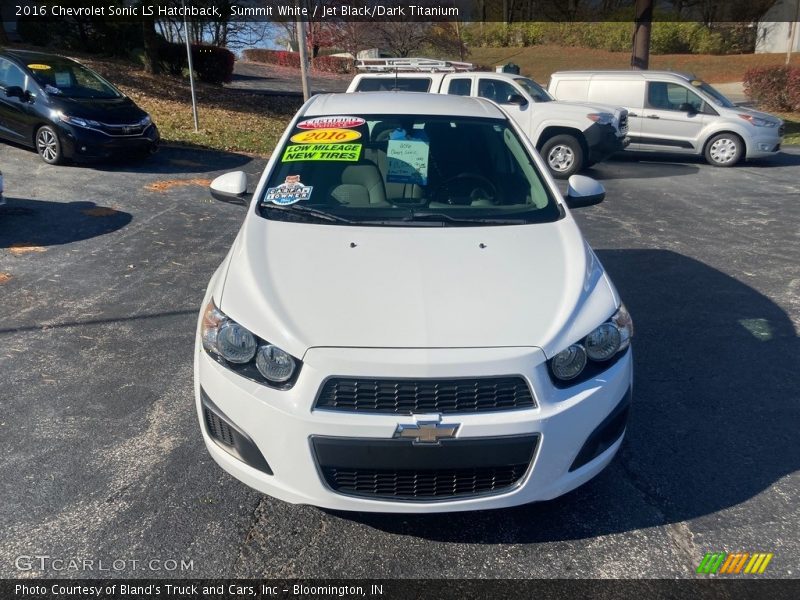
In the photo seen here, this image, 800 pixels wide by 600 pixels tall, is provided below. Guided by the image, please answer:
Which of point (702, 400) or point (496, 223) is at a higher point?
point (496, 223)

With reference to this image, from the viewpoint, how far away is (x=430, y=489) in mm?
2740

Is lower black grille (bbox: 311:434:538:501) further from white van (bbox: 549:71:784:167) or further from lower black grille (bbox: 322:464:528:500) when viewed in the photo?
white van (bbox: 549:71:784:167)

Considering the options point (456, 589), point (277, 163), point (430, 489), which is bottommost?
point (456, 589)

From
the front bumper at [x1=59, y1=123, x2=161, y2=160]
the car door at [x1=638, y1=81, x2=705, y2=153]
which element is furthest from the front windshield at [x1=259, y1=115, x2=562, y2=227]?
the car door at [x1=638, y1=81, x2=705, y2=153]

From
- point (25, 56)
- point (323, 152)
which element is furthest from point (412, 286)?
point (25, 56)

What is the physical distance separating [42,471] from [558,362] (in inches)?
101

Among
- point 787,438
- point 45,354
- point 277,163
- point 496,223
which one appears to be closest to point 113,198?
point 45,354

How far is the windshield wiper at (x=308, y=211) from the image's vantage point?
12.1 ft

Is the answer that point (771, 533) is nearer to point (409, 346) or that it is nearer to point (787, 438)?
point (787, 438)

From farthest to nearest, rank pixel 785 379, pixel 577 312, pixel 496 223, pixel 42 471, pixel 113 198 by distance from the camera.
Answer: pixel 113 198 → pixel 785 379 → pixel 496 223 → pixel 42 471 → pixel 577 312

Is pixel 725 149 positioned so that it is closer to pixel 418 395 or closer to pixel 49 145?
pixel 49 145

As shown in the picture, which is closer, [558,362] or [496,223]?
[558,362]

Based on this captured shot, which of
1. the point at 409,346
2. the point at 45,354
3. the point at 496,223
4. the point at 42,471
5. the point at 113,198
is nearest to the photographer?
the point at 409,346

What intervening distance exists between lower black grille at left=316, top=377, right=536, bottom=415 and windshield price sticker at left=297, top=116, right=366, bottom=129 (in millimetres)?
2197
